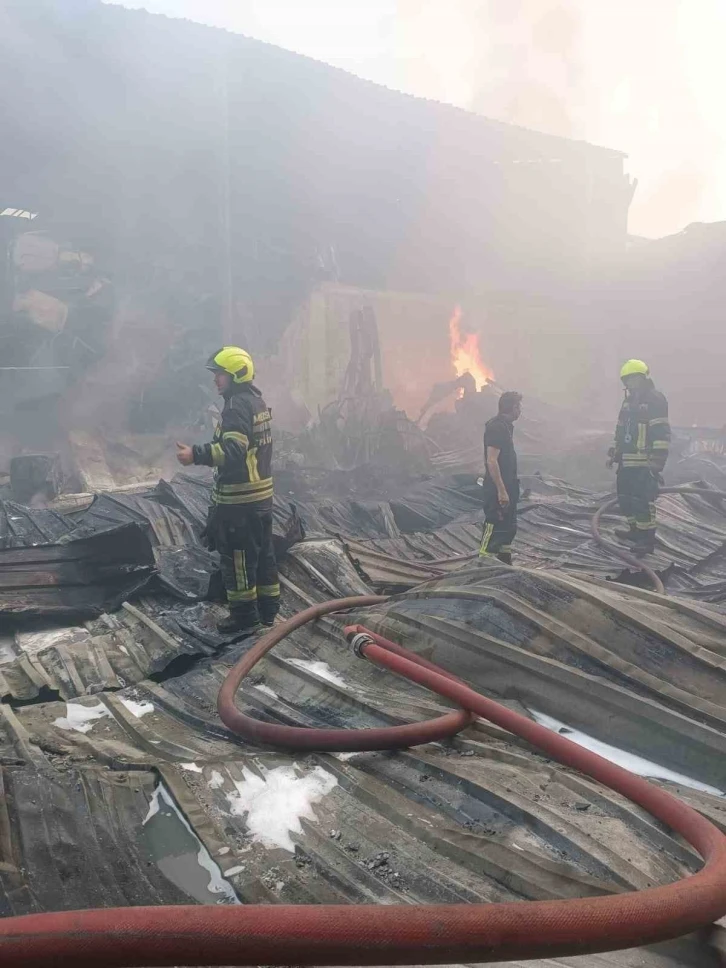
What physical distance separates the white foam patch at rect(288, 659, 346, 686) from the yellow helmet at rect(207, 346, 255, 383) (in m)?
2.03

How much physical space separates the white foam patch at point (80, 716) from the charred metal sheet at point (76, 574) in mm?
1530

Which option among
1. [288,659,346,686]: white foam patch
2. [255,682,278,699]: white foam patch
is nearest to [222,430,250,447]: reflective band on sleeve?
[288,659,346,686]: white foam patch

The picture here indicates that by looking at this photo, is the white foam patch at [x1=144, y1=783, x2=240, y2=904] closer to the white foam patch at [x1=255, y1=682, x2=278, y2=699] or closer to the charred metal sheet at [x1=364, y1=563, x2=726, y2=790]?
the white foam patch at [x1=255, y1=682, x2=278, y2=699]

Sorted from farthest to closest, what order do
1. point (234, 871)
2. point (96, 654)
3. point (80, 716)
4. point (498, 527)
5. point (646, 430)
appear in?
point (646, 430)
point (498, 527)
point (96, 654)
point (80, 716)
point (234, 871)

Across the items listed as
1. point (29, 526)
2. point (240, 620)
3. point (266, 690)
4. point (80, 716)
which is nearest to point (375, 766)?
point (266, 690)

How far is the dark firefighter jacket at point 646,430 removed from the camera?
773 centimetres

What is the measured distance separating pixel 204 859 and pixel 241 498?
2728mm

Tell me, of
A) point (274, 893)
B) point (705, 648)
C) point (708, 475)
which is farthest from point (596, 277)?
point (274, 893)

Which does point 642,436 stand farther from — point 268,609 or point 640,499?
point 268,609

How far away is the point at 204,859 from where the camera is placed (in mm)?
2414

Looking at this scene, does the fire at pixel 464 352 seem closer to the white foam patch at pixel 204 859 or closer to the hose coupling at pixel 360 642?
the hose coupling at pixel 360 642

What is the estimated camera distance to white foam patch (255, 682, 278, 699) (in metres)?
3.59

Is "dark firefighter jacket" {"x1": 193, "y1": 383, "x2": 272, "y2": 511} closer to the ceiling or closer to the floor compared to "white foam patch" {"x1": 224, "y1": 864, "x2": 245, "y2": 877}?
closer to the ceiling

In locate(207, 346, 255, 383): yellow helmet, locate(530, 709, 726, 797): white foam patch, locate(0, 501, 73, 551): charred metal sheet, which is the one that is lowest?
locate(0, 501, 73, 551): charred metal sheet
